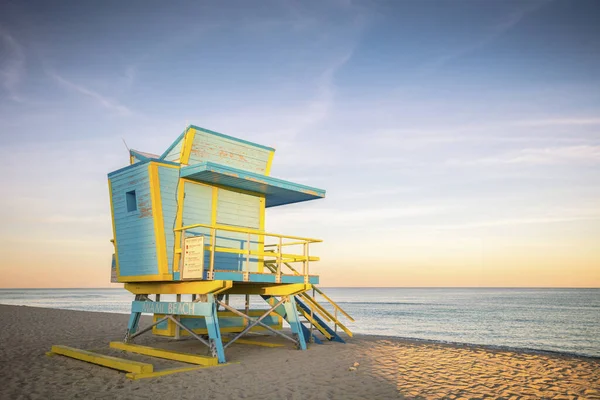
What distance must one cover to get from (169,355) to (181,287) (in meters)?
1.79

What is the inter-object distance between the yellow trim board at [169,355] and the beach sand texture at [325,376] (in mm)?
354

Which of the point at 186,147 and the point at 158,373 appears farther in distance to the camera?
the point at 186,147

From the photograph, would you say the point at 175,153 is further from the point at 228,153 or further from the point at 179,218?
the point at 179,218

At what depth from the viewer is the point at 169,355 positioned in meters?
11.7

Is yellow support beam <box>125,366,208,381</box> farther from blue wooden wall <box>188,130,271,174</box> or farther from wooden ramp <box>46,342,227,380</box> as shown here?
blue wooden wall <box>188,130,271,174</box>

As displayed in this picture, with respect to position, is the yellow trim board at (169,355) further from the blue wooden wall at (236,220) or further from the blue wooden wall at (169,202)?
the blue wooden wall at (236,220)

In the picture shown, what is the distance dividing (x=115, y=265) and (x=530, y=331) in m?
32.5

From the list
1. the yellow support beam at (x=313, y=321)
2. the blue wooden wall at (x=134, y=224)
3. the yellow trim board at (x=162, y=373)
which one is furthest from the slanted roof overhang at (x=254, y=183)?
the yellow trim board at (x=162, y=373)

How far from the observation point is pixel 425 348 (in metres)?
15.3

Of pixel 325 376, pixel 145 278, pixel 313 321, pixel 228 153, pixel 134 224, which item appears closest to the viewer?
pixel 325 376

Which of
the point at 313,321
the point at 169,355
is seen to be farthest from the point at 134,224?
the point at 313,321

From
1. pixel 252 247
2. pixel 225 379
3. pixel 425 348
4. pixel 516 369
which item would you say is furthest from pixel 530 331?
pixel 225 379

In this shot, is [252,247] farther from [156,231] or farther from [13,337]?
[13,337]

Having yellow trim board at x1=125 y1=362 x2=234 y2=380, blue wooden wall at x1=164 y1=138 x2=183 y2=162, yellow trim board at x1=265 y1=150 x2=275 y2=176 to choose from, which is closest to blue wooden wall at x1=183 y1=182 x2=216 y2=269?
blue wooden wall at x1=164 y1=138 x2=183 y2=162
